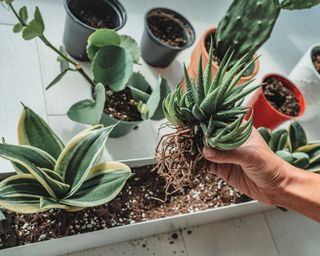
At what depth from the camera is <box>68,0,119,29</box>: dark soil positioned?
1.16 metres

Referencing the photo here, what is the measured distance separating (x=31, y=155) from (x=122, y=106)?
324 millimetres

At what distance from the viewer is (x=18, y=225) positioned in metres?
0.86

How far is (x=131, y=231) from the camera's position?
94 cm

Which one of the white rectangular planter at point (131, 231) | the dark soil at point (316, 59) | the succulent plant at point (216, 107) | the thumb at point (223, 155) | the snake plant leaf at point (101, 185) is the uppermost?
the succulent plant at point (216, 107)

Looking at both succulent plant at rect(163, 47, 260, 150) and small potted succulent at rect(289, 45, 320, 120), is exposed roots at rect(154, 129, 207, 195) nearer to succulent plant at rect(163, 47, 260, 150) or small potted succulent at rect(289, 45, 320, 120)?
succulent plant at rect(163, 47, 260, 150)

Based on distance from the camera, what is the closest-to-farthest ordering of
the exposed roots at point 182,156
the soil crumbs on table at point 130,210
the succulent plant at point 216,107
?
the succulent plant at point 216,107, the exposed roots at point 182,156, the soil crumbs on table at point 130,210

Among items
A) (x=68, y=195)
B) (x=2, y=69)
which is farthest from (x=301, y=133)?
(x=2, y=69)

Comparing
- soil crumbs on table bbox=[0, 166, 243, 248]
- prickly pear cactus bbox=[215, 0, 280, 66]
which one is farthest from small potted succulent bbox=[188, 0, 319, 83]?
soil crumbs on table bbox=[0, 166, 243, 248]

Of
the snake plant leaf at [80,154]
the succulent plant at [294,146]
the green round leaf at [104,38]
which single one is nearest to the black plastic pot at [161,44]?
the green round leaf at [104,38]

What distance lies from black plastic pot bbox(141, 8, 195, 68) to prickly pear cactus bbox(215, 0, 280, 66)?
13cm

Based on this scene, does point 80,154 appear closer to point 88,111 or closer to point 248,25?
point 88,111

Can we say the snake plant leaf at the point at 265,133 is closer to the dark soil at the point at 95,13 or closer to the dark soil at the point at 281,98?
the dark soil at the point at 281,98

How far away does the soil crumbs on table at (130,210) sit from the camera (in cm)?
86

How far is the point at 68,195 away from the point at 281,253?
2.04 feet
